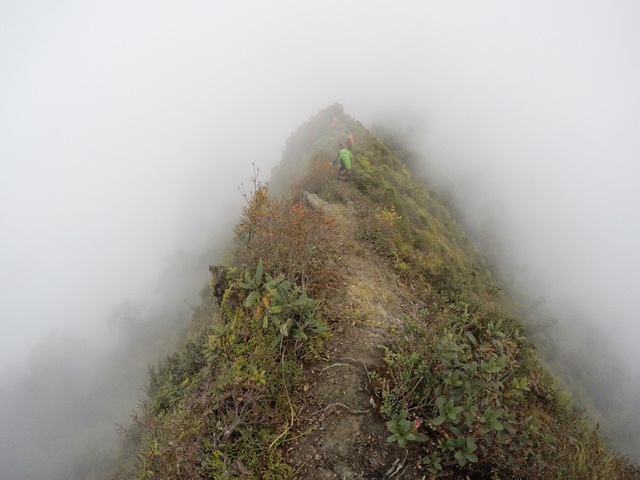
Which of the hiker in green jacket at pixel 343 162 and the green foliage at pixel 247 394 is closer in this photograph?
the green foliage at pixel 247 394

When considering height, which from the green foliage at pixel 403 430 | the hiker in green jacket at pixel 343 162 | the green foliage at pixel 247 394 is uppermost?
the hiker in green jacket at pixel 343 162

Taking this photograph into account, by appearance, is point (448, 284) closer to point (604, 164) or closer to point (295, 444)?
point (295, 444)

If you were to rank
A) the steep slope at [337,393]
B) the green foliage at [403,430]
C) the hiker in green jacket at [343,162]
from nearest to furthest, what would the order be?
the green foliage at [403,430], the steep slope at [337,393], the hiker in green jacket at [343,162]

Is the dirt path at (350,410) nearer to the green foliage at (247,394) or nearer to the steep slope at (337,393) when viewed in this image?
the steep slope at (337,393)

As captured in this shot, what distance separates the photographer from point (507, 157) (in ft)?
235

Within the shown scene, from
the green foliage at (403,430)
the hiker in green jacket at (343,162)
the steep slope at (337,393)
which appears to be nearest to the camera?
the green foliage at (403,430)

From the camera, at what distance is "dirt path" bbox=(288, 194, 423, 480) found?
154 inches

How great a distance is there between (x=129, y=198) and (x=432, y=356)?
194792 mm

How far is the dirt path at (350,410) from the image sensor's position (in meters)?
3.90

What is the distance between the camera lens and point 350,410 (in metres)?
4.32

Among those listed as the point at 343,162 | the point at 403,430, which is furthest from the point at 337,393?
the point at 343,162

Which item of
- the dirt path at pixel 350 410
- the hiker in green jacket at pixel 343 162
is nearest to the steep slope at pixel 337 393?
the dirt path at pixel 350 410

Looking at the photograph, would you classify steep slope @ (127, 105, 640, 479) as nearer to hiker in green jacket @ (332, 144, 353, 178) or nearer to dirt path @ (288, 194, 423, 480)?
dirt path @ (288, 194, 423, 480)

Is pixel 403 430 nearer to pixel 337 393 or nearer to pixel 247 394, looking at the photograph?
pixel 337 393
